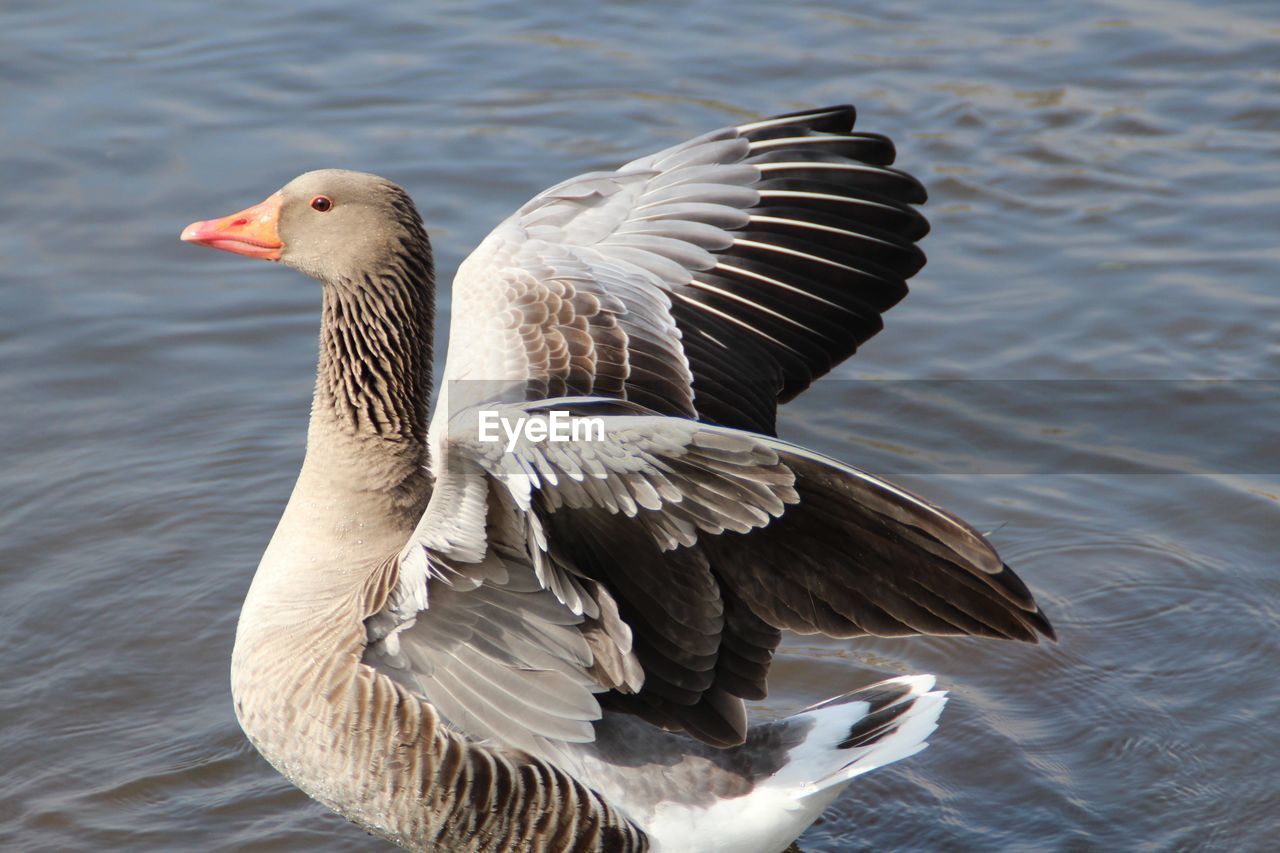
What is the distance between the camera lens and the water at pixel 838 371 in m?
5.74

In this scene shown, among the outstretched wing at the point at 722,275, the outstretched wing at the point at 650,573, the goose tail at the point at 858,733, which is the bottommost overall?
the goose tail at the point at 858,733

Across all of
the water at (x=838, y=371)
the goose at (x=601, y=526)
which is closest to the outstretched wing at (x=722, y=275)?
the goose at (x=601, y=526)

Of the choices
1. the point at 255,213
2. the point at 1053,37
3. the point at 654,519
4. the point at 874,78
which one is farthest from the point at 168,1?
the point at 654,519

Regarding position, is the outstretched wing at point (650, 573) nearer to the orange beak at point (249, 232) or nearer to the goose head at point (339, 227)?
the goose head at point (339, 227)

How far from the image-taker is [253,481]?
24.0 ft

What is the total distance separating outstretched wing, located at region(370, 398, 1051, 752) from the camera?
357 centimetres

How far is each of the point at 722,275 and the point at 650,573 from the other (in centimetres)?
169

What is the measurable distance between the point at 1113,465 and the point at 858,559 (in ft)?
13.0

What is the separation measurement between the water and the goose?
983mm

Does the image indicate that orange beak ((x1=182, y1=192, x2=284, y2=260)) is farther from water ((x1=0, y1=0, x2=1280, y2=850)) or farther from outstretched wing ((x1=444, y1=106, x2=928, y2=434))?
water ((x1=0, y1=0, x2=1280, y2=850))

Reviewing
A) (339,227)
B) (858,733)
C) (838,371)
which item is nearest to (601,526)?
(858,733)

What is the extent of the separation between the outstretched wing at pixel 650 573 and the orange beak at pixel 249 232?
138 centimetres

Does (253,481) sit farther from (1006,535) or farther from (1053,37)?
(1053,37)

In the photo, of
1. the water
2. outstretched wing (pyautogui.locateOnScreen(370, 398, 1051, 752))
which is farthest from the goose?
the water
